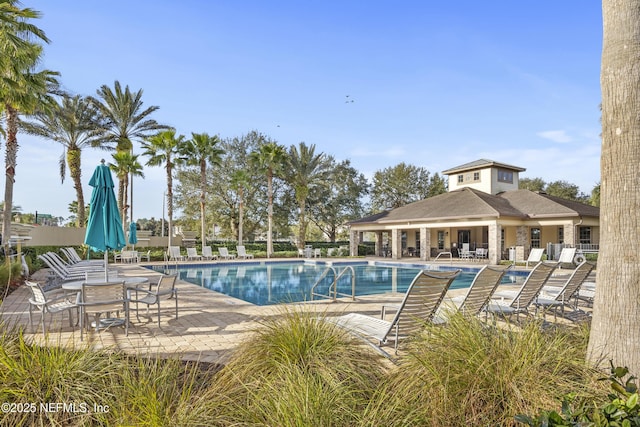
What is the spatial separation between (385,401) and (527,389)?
36.6 inches

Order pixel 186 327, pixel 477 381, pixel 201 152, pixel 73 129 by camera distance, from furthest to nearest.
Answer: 1. pixel 201 152
2. pixel 73 129
3. pixel 186 327
4. pixel 477 381

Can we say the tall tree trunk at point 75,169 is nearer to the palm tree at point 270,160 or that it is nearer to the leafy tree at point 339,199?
the palm tree at point 270,160

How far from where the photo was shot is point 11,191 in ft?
48.6

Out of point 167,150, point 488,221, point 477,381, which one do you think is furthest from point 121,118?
point 477,381

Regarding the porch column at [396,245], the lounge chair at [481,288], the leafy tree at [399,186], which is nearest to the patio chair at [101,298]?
the lounge chair at [481,288]

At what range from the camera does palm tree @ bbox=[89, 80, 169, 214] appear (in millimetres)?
27062

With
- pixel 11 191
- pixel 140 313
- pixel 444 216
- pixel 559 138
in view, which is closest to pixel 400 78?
pixel 444 216

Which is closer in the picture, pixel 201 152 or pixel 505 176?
pixel 201 152

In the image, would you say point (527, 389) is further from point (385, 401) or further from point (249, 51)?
point (249, 51)

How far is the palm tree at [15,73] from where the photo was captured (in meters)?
10.9

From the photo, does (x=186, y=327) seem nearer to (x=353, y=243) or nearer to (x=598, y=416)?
(x=598, y=416)

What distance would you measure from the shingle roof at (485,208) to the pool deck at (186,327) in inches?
618

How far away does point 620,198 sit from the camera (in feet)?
10.3

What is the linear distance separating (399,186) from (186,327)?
131 feet
